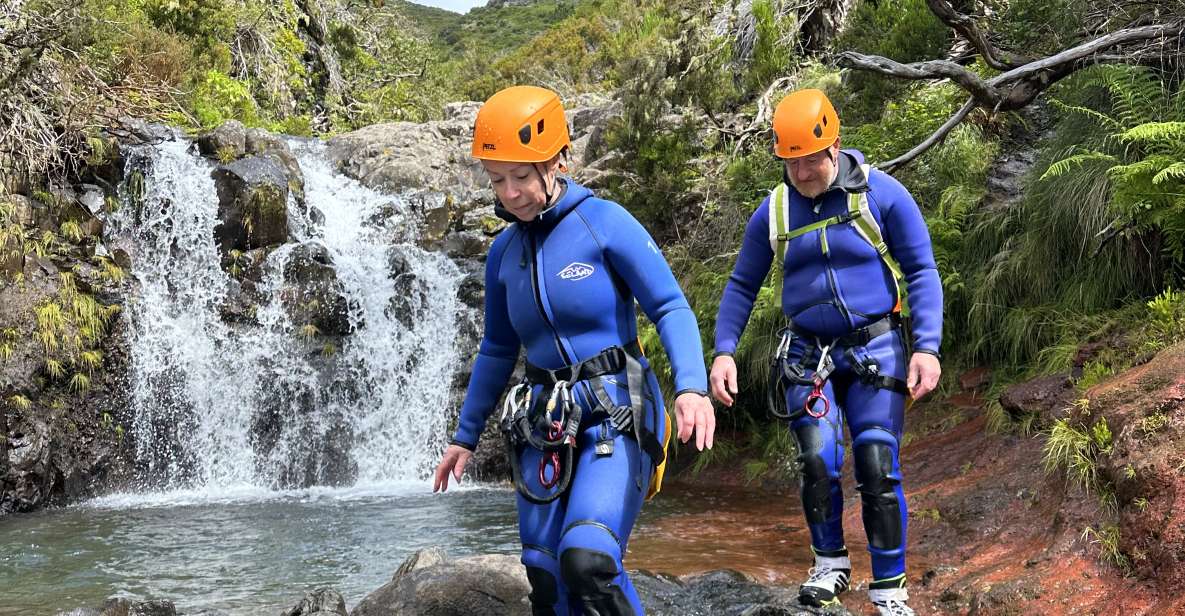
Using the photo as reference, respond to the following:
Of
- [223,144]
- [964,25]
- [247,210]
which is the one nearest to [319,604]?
[964,25]

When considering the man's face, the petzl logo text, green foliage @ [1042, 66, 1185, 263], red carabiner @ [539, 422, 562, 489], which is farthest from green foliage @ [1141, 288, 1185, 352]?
red carabiner @ [539, 422, 562, 489]

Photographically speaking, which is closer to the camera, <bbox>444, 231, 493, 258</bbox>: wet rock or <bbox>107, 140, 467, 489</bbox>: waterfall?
<bbox>107, 140, 467, 489</bbox>: waterfall

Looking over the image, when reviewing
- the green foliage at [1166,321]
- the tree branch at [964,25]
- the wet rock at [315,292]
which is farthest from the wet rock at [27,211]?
the green foliage at [1166,321]

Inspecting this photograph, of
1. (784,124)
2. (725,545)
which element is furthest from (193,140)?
(784,124)

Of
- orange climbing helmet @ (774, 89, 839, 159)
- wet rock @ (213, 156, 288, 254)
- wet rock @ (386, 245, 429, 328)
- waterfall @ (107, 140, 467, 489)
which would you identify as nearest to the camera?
orange climbing helmet @ (774, 89, 839, 159)

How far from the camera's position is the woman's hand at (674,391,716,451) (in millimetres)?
2746

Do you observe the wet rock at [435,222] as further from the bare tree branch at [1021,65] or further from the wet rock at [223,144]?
the bare tree branch at [1021,65]

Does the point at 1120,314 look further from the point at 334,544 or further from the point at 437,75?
the point at 437,75

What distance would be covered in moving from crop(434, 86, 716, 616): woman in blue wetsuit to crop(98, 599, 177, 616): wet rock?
3.02m

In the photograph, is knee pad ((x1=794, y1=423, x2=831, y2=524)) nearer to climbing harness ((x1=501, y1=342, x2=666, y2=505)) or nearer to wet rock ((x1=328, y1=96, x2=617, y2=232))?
climbing harness ((x1=501, y1=342, x2=666, y2=505))

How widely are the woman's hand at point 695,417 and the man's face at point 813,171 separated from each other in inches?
66.7

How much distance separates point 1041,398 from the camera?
6.32 meters

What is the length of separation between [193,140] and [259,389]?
458 cm

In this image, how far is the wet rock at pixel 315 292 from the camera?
13148 millimetres
